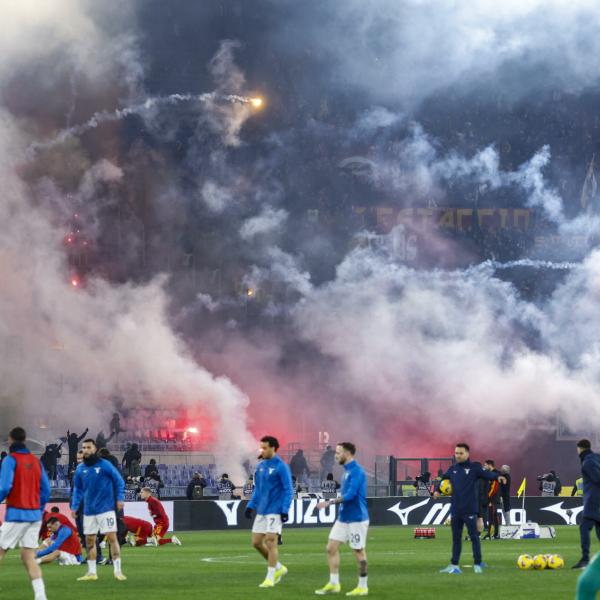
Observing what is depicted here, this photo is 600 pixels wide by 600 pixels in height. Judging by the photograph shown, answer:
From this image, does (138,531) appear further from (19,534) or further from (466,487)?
(19,534)

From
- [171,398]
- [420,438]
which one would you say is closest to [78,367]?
[171,398]

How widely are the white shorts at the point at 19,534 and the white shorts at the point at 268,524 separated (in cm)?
438

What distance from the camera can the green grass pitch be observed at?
21391 mm

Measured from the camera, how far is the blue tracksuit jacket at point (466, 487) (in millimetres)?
24547

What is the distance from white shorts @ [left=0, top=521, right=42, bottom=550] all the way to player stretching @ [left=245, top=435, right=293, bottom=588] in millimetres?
4260

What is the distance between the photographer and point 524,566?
86.2ft

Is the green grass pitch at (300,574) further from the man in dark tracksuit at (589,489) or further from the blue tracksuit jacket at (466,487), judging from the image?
the blue tracksuit jacket at (466,487)

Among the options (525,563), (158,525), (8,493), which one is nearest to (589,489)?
(525,563)

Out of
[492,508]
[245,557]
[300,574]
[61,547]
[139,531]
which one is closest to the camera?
[300,574]

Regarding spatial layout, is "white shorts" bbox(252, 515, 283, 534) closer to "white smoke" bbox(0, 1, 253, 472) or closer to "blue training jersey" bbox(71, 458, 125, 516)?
"blue training jersey" bbox(71, 458, 125, 516)

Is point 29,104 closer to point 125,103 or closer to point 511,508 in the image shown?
point 125,103

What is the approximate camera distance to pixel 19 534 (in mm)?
19391

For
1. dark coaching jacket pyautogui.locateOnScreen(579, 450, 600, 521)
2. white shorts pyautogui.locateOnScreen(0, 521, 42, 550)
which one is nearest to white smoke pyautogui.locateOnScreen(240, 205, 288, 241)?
dark coaching jacket pyautogui.locateOnScreen(579, 450, 600, 521)

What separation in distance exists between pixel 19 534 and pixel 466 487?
8.53 meters
